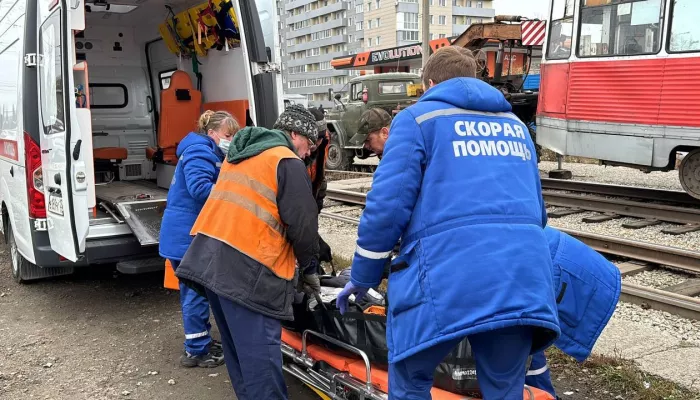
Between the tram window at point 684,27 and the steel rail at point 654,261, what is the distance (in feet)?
9.98

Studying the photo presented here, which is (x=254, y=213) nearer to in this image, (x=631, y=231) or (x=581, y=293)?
(x=581, y=293)

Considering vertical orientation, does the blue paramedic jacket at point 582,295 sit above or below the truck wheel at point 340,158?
above

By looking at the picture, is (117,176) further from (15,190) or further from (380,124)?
(380,124)

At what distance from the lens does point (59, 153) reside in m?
4.60

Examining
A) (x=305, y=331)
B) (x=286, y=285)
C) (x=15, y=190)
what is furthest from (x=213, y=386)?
(x=15, y=190)

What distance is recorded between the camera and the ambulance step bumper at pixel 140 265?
4949 mm

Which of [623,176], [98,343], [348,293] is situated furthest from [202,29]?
[623,176]

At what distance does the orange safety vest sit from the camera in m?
2.87

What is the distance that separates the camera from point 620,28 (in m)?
8.70

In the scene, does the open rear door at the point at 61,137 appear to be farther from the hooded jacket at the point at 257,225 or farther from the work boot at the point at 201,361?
the hooded jacket at the point at 257,225

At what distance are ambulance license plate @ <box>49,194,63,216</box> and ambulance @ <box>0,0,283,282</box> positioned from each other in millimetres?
18

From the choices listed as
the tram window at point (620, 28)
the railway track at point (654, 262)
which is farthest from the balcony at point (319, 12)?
the railway track at point (654, 262)

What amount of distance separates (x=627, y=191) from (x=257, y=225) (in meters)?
8.52

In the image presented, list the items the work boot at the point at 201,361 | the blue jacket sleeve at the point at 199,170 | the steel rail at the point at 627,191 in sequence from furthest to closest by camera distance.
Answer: the steel rail at the point at 627,191, the work boot at the point at 201,361, the blue jacket sleeve at the point at 199,170
